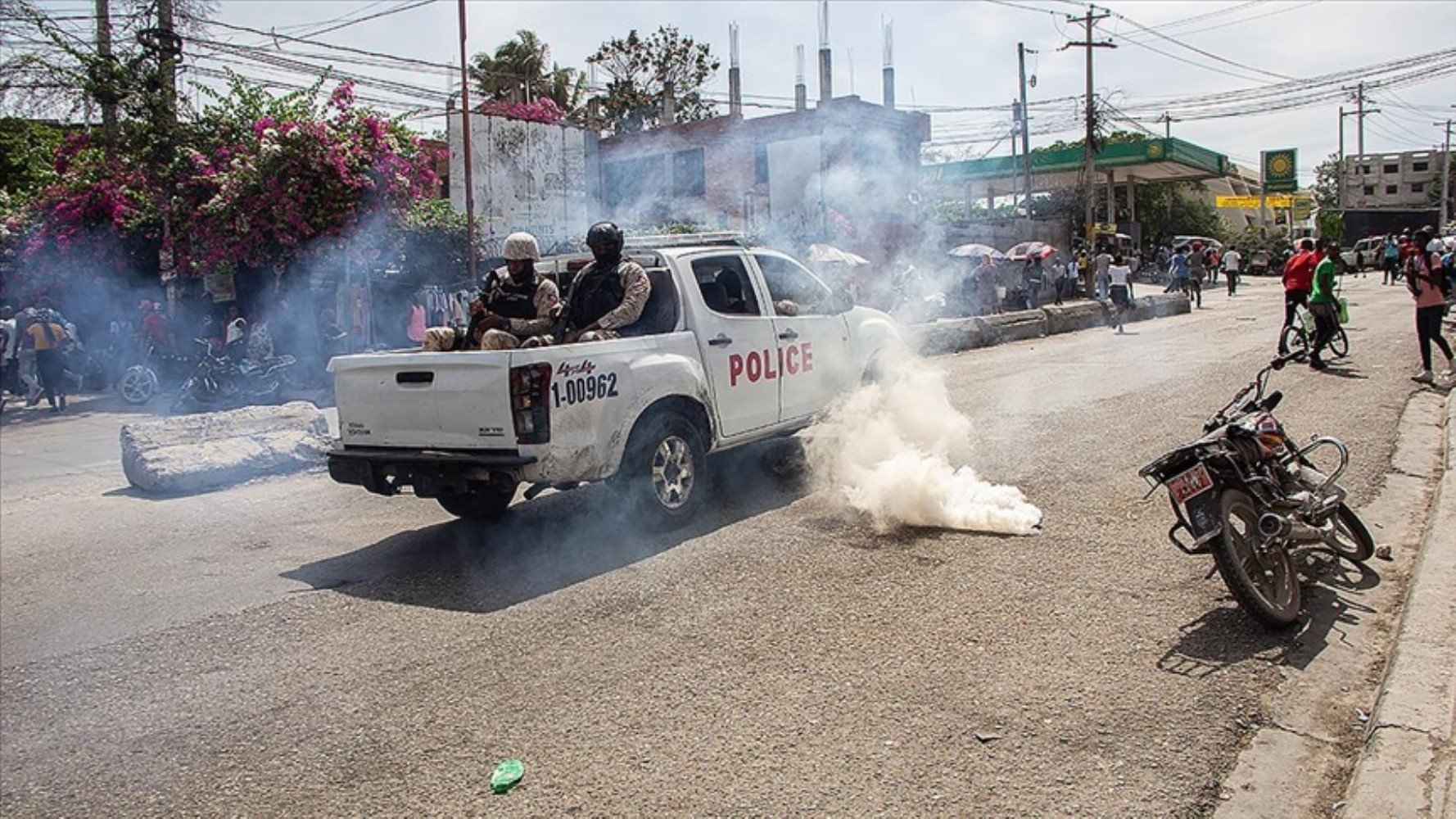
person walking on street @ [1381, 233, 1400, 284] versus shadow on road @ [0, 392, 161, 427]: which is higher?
person walking on street @ [1381, 233, 1400, 284]

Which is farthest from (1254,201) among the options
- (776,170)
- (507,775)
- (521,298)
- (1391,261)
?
(507,775)

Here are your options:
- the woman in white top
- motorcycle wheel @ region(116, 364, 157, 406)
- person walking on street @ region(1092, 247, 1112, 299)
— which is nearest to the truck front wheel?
motorcycle wheel @ region(116, 364, 157, 406)

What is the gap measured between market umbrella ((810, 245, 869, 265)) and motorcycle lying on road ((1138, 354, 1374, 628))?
56.0ft

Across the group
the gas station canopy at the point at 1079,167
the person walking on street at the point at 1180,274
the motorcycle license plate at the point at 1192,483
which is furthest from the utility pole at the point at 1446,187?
the motorcycle license plate at the point at 1192,483

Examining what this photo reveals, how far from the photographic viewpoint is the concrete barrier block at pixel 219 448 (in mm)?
9578

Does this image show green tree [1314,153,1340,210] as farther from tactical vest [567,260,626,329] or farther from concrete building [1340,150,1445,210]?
tactical vest [567,260,626,329]

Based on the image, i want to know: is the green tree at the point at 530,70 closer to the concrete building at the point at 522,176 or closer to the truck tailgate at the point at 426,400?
the concrete building at the point at 522,176

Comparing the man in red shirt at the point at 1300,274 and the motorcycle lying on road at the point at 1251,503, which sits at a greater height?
the man in red shirt at the point at 1300,274

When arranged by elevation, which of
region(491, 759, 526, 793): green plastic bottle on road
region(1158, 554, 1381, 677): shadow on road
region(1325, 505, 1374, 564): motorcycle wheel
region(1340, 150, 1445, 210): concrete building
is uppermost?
region(1340, 150, 1445, 210): concrete building

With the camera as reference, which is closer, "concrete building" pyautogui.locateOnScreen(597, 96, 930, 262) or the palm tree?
"concrete building" pyautogui.locateOnScreen(597, 96, 930, 262)

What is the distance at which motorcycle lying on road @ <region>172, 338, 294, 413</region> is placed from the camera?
54.6 ft

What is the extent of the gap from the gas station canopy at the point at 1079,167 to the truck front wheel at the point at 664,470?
33.8 meters

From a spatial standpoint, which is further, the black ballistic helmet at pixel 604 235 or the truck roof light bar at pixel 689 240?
the truck roof light bar at pixel 689 240

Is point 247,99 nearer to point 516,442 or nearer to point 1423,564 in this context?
point 516,442
